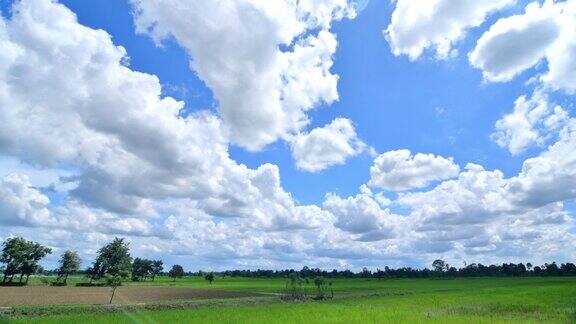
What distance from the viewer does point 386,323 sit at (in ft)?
89.1

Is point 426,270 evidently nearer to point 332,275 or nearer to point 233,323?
point 332,275

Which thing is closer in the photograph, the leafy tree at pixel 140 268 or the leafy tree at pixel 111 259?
the leafy tree at pixel 111 259

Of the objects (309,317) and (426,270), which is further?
(426,270)

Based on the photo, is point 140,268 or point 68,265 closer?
point 68,265

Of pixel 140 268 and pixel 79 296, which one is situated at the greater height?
pixel 140 268

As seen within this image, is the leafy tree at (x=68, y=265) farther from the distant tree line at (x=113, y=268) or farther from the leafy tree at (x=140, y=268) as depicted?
the leafy tree at (x=140, y=268)

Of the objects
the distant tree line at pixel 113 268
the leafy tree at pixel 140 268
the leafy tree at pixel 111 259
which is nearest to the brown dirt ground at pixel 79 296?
Result: the distant tree line at pixel 113 268

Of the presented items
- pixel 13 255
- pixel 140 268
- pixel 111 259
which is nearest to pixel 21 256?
pixel 13 255

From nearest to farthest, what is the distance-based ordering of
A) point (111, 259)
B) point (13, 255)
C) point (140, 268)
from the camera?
point (13, 255) → point (111, 259) → point (140, 268)

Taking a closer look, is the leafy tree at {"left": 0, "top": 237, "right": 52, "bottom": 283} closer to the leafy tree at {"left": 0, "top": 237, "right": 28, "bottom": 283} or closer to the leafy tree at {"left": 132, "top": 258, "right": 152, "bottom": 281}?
the leafy tree at {"left": 0, "top": 237, "right": 28, "bottom": 283}

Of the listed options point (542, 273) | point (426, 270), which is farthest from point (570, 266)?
point (426, 270)

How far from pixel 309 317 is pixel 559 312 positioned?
18.5 m

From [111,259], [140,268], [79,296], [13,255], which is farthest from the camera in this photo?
[140,268]

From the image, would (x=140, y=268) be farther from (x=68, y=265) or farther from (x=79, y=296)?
(x=79, y=296)
